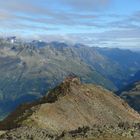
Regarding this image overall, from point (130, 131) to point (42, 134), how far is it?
13.2 m

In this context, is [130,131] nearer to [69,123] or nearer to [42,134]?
[42,134]

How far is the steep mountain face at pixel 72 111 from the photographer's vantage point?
109 metres

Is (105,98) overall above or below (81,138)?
below

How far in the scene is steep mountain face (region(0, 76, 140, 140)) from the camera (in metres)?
109

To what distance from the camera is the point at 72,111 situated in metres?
123

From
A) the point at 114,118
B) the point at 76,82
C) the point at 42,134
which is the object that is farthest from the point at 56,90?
the point at 42,134

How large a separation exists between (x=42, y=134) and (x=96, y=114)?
6304 centimetres

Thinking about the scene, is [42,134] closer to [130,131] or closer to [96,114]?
[130,131]

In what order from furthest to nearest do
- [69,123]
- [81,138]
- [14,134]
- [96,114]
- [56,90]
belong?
1. [56,90]
2. [96,114]
3. [69,123]
4. [14,134]
5. [81,138]

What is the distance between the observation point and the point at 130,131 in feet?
213

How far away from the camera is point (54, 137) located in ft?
207

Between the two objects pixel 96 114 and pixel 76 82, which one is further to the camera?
pixel 76 82

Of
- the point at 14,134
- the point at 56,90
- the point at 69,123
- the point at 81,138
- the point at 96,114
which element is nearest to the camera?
the point at 81,138

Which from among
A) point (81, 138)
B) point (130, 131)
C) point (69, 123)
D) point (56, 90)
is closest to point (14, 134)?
point (81, 138)
